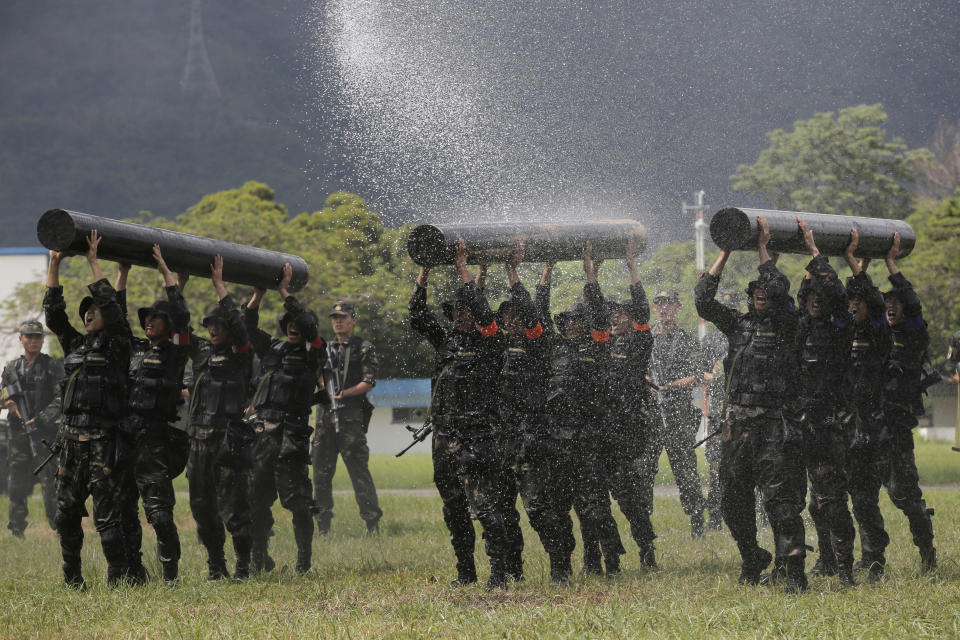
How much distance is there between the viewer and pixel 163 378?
8266 mm

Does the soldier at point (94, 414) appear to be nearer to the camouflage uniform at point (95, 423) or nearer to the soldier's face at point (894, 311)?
the camouflage uniform at point (95, 423)

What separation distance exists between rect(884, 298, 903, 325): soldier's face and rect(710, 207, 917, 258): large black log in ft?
1.37

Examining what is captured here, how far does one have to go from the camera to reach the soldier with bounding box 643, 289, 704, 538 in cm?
1086

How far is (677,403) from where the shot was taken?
37.1 ft

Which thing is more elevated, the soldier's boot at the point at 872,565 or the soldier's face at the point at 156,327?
the soldier's face at the point at 156,327

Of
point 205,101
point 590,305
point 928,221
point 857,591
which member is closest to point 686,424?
point 590,305

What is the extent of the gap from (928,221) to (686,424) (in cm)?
2699

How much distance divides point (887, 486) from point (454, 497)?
3452 millimetres

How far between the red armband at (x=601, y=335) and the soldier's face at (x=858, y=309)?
1942 mm

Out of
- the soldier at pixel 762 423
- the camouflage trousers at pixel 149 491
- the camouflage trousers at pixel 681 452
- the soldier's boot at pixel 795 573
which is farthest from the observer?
the camouflage trousers at pixel 681 452

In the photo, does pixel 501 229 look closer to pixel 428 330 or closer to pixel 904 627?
pixel 428 330

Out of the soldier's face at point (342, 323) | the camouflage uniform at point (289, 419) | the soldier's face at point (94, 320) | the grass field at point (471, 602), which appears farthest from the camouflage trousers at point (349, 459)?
the soldier's face at point (94, 320)

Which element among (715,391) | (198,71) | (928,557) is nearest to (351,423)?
(715,391)

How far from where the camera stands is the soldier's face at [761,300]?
303 inches
